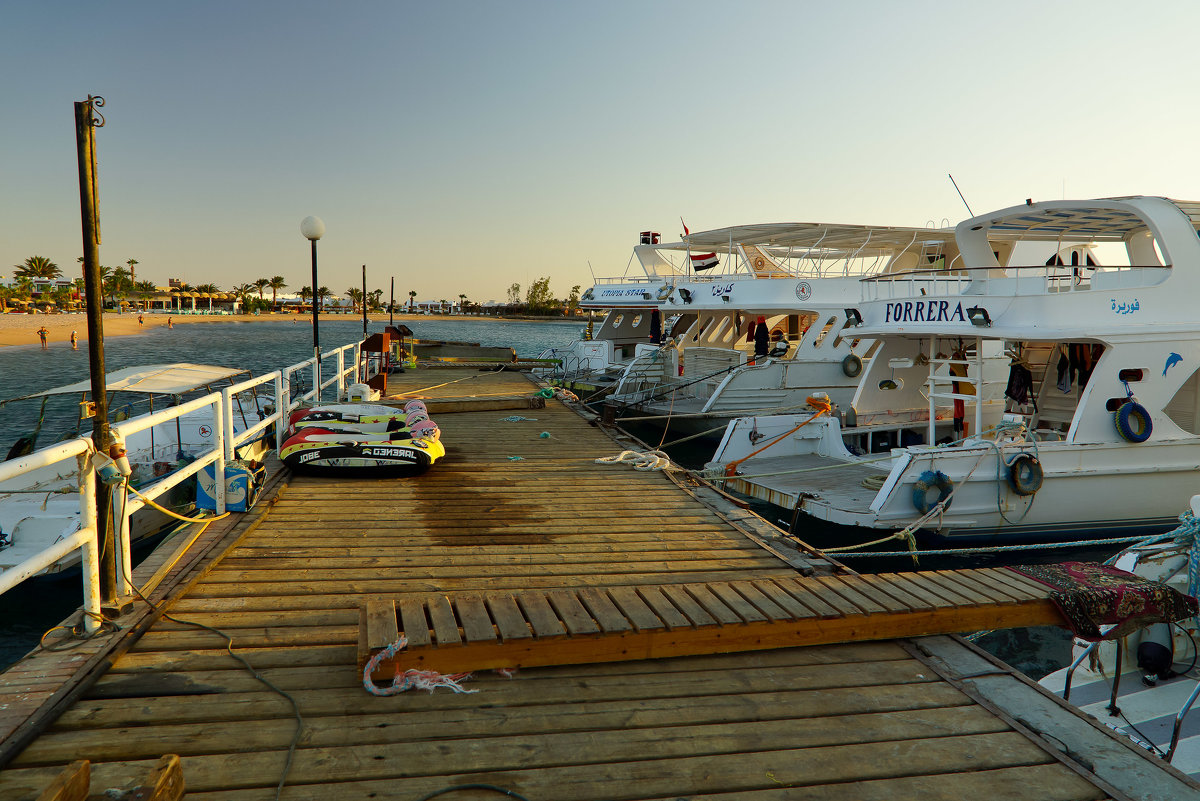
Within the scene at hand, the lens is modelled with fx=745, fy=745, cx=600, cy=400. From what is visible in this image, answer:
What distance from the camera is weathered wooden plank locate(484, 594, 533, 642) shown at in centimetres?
388

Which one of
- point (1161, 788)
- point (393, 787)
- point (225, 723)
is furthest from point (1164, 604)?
point (225, 723)

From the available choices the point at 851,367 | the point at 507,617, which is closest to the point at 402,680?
the point at 507,617

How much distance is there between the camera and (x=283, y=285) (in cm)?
18888

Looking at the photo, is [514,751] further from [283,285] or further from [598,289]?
[283,285]

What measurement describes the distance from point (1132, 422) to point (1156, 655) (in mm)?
5002

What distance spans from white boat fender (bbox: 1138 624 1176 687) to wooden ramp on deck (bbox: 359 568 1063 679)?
7.62ft

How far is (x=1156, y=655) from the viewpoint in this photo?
6.17 metres

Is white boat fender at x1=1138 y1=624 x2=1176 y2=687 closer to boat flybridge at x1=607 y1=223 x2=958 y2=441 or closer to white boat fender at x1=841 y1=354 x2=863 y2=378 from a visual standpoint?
boat flybridge at x1=607 y1=223 x2=958 y2=441

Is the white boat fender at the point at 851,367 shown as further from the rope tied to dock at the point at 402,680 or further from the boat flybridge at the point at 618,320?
the rope tied to dock at the point at 402,680

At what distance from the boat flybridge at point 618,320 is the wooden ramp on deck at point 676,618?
62.3ft

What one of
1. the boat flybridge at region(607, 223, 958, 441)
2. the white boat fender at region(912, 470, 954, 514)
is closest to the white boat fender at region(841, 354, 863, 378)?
the boat flybridge at region(607, 223, 958, 441)

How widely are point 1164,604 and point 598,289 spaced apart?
2294 centimetres

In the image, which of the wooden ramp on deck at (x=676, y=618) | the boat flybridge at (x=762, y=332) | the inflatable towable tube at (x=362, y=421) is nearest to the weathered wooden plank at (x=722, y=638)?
the wooden ramp on deck at (x=676, y=618)

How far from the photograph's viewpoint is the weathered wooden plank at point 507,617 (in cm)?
388
